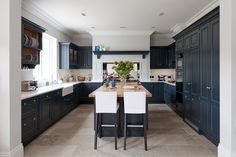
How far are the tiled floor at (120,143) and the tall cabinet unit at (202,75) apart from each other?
0.31 metres

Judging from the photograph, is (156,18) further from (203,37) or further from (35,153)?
(35,153)

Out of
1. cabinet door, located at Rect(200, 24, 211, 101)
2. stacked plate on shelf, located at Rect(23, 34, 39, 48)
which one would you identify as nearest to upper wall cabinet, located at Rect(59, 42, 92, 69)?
stacked plate on shelf, located at Rect(23, 34, 39, 48)

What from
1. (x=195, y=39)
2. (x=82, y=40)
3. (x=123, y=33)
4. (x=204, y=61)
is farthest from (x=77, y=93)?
(x=204, y=61)

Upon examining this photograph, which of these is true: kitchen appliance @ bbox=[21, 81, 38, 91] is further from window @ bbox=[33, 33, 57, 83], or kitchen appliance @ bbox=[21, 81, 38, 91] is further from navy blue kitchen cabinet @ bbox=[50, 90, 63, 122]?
window @ bbox=[33, 33, 57, 83]

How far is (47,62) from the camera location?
659cm

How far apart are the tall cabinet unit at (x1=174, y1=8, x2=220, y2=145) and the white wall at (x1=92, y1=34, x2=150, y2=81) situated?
3.11 m

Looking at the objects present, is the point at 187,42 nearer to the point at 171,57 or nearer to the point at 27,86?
the point at 171,57

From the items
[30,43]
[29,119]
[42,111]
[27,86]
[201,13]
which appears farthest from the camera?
[201,13]

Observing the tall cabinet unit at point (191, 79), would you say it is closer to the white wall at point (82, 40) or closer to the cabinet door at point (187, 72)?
the cabinet door at point (187, 72)

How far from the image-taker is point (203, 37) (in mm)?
4082

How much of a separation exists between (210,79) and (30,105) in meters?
3.45

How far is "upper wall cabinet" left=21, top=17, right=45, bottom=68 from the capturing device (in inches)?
168
